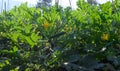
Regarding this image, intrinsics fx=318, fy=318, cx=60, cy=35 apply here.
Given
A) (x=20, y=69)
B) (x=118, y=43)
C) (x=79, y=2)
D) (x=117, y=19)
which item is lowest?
(x=20, y=69)

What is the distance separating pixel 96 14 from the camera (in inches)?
66.4

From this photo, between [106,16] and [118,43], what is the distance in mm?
160

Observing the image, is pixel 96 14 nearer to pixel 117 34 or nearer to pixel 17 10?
pixel 117 34

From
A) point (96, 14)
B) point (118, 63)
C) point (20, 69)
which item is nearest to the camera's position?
point (118, 63)

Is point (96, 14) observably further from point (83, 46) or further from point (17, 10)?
point (17, 10)

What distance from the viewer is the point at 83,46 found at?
1.64 meters

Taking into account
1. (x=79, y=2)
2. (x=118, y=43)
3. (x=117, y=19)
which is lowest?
(x=118, y=43)

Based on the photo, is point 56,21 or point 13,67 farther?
point 56,21

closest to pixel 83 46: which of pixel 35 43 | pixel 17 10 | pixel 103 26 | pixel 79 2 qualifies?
pixel 103 26

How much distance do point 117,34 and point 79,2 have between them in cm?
40

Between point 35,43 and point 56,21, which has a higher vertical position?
point 56,21

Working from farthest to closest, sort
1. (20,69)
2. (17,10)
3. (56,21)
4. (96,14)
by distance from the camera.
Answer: (17,10)
(56,21)
(96,14)
(20,69)

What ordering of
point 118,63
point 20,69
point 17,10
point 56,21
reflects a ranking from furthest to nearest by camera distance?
point 17,10 < point 56,21 < point 20,69 < point 118,63

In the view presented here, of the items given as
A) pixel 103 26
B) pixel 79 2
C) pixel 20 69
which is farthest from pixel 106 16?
pixel 20 69
